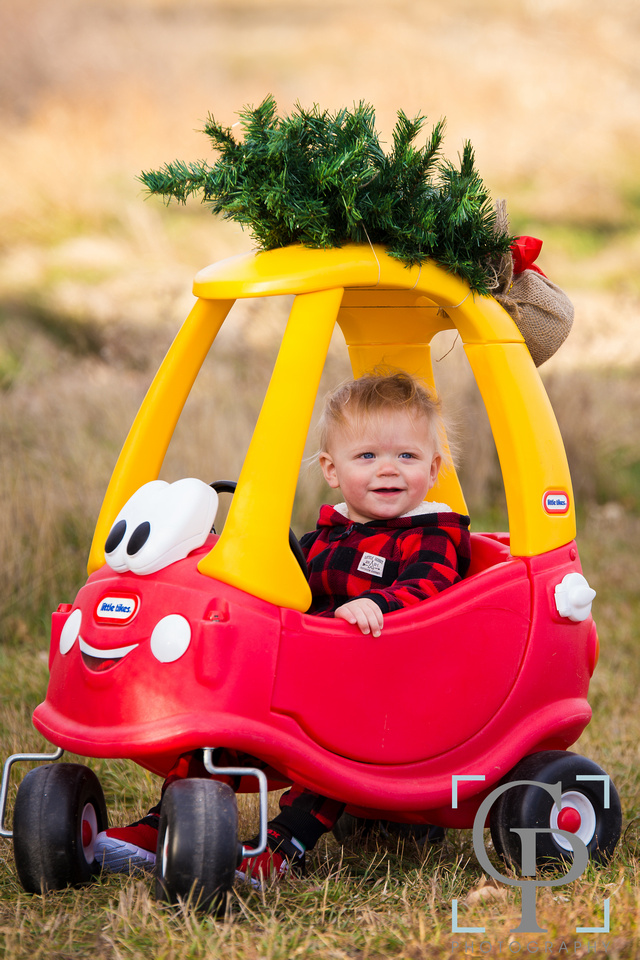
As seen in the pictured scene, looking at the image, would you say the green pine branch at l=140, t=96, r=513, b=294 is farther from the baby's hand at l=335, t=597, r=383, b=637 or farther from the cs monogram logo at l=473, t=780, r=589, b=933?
the cs monogram logo at l=473, t=780, r=589, b=933

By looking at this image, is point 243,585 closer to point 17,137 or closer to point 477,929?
point 477,929

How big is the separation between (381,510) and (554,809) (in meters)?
0.76

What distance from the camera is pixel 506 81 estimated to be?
14.9 meters

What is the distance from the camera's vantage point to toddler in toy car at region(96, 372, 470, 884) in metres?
2.12

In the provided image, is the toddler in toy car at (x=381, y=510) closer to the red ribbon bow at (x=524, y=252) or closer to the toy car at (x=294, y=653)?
the toy car at (x=294, y=653)

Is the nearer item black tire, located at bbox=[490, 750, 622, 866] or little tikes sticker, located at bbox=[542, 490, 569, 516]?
black tire, located at bbox=[490, 750, 622, 866]

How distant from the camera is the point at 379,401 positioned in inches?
88.1

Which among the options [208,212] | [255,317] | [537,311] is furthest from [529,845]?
[208,212]

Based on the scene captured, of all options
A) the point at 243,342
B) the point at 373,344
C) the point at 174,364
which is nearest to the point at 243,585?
the point at 174,364

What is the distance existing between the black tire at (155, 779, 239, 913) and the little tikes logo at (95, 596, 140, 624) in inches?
13.5

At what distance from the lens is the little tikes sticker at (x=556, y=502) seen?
2119mm

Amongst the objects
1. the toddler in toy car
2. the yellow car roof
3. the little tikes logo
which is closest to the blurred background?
the yellow car roof

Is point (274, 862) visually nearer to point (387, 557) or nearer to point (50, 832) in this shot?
point (50, 832)

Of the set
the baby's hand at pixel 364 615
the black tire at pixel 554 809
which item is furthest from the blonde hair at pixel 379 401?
the black tire at pixel 554 809
